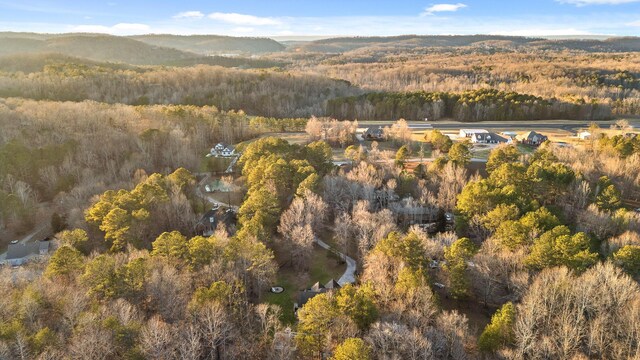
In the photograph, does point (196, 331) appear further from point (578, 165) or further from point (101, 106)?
point (101, 106)

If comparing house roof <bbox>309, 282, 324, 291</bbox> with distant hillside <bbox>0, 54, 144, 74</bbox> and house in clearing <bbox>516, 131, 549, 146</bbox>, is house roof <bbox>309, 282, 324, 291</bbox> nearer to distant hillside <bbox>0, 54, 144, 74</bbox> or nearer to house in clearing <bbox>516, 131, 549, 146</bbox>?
house in clearing <bbox>516, 131, 549, 146</bbox>

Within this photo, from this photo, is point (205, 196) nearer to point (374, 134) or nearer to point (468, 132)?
point (374, 134)

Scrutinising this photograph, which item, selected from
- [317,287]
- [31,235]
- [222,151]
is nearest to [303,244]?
[317,287]

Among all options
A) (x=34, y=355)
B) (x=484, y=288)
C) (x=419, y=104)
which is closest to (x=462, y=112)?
(x=419, y=104)

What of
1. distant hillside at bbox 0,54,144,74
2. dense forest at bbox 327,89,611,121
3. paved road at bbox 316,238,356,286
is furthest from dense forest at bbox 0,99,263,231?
distant hillside at bbox 0,54,144,74

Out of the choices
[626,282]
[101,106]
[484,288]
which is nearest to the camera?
[626,282]

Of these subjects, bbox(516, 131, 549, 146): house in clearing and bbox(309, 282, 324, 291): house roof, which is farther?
bbox(516, 131, 549, 146): house in clearing
